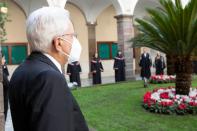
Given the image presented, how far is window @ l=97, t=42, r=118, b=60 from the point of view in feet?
79.4

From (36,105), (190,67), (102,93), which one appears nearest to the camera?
(36,105)

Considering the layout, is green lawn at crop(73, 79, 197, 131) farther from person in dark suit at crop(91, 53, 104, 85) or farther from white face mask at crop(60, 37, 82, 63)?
person in dark suit at crop(91, 53, 104, 85)

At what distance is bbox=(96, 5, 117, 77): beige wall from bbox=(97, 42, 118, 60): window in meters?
0.25

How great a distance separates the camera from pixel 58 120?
174 centimetres

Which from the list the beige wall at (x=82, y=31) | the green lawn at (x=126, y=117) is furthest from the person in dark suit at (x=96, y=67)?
the green lawn at (x=126, y=117)

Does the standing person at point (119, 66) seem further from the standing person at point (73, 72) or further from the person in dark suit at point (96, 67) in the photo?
the standing person at point (73, 72)

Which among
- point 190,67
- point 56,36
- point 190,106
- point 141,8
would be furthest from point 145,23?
point 141,8

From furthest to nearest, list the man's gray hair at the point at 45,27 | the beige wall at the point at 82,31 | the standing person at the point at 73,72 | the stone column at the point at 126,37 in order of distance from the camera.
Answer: the beige wall at the point at 82,31 → the stone column at the point at 126,37 → the standing person at the point at 73,72 → the man's gray hair at the point at 45,27

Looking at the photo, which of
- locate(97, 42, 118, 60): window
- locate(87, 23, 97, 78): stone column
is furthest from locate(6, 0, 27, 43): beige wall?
locate(97, 42, 118, 60): window

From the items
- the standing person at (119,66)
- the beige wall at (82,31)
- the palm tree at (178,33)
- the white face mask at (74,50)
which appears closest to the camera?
the white face mask at (74,50)

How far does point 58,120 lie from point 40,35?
0.43m

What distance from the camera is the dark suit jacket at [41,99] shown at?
172cm

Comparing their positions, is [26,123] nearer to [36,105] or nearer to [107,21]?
[36,105]

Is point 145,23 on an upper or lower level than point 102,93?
Answer: upper
